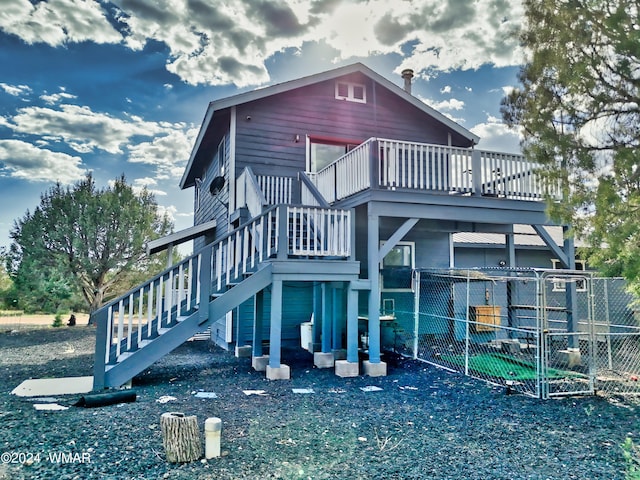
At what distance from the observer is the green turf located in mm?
7332

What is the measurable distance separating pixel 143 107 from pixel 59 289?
28.4 ft

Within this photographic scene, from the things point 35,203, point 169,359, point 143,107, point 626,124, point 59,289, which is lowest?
point 169,359

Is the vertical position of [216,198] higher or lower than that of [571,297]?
higher

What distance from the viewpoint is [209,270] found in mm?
6801

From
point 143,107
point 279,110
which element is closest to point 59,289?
point 143,107

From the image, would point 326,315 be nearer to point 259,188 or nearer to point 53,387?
point 259,188

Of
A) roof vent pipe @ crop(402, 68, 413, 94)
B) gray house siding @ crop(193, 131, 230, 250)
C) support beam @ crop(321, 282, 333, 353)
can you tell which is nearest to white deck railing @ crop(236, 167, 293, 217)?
gray house siding @ crop(193, 131, 230, 250)

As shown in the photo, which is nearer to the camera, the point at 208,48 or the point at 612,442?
the point at 612,442

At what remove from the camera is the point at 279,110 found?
36.9ft

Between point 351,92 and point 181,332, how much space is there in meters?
8.49

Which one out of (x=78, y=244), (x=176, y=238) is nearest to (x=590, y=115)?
(x=176, y=238)

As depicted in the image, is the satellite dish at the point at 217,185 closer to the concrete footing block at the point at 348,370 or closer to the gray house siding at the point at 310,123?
the gray house siding at the point at 310,123

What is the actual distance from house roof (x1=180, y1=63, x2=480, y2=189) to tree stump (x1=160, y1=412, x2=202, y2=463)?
27.3ft

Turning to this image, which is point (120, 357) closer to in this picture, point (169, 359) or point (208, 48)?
point (169, 359)
